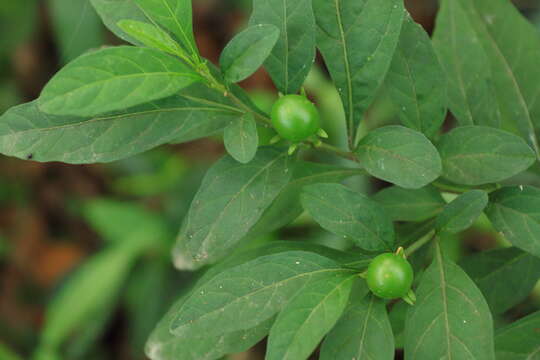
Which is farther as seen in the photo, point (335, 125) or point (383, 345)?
point (335, 125)

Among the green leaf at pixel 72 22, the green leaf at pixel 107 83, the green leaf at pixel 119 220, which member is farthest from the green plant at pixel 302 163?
the green leaf at pixel 72 22

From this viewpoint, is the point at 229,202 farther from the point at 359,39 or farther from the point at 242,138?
the point at 359,39

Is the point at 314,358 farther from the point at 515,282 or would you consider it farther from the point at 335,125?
the point at 515,282

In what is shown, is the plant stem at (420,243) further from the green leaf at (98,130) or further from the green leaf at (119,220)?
the green leaf at (119,220)

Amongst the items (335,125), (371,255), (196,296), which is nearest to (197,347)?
(196,296)

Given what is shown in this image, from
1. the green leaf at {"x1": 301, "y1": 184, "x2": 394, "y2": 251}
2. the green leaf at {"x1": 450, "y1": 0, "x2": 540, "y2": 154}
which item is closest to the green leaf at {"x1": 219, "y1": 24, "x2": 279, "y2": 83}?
the green leaf at {"x1": 301, "y1": 184, "x2": 394, "y2": 251}

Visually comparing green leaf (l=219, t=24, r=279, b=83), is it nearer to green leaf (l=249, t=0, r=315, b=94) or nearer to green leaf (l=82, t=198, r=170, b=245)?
green leaf (l=249, t=0, r=315, b=94)
